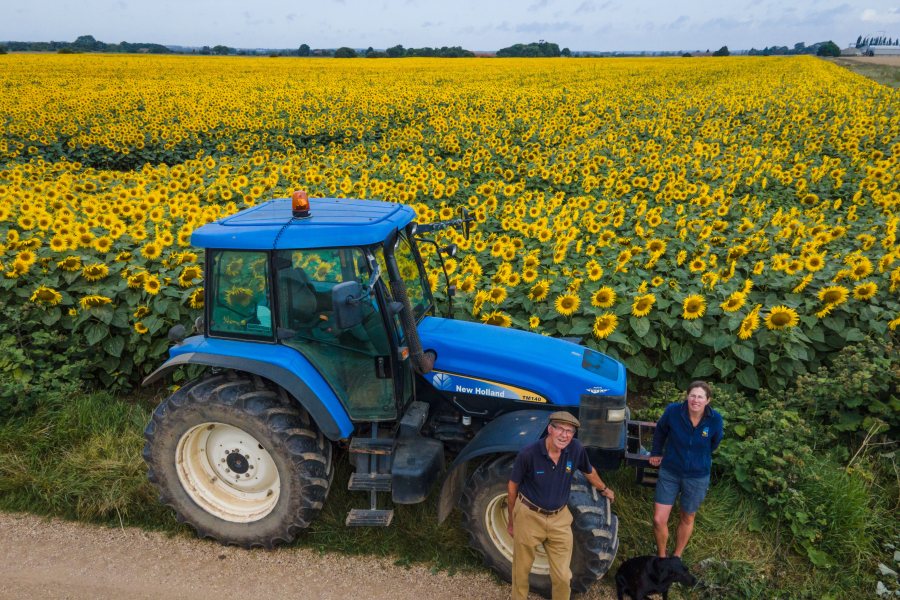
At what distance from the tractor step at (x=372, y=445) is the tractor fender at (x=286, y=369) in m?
0.10

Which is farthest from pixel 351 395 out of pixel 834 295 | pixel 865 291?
pixel 865 291

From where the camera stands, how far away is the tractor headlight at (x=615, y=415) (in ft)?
11.1

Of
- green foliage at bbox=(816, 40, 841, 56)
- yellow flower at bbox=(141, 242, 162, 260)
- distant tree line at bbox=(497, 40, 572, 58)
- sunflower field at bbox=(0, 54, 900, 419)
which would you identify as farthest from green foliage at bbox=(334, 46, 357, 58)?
green foliage at bbox=(816, 40, 841, 56)

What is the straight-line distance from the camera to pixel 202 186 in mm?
8859

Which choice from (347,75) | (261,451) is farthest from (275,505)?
(347,75)

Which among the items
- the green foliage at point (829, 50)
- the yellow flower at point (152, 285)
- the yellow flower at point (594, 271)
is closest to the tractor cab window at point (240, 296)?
the yellow flower at point (152, 285)

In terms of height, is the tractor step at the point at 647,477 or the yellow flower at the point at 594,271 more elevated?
the yellow flower at the point at 594,271

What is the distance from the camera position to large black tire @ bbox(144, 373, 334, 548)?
3.51 m

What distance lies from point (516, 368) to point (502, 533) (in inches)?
39.1

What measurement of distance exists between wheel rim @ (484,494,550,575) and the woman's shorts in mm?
815

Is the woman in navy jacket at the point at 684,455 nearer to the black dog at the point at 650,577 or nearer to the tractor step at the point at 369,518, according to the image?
the black dog at the point at 650,577

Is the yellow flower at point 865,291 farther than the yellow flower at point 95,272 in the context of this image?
No

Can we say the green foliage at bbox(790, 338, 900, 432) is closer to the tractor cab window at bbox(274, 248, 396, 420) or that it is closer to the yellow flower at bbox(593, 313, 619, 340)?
the yellow flower at bbox(593, 313, 619, 340)

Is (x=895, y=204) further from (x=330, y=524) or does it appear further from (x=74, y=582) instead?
(x=74, y=582)
